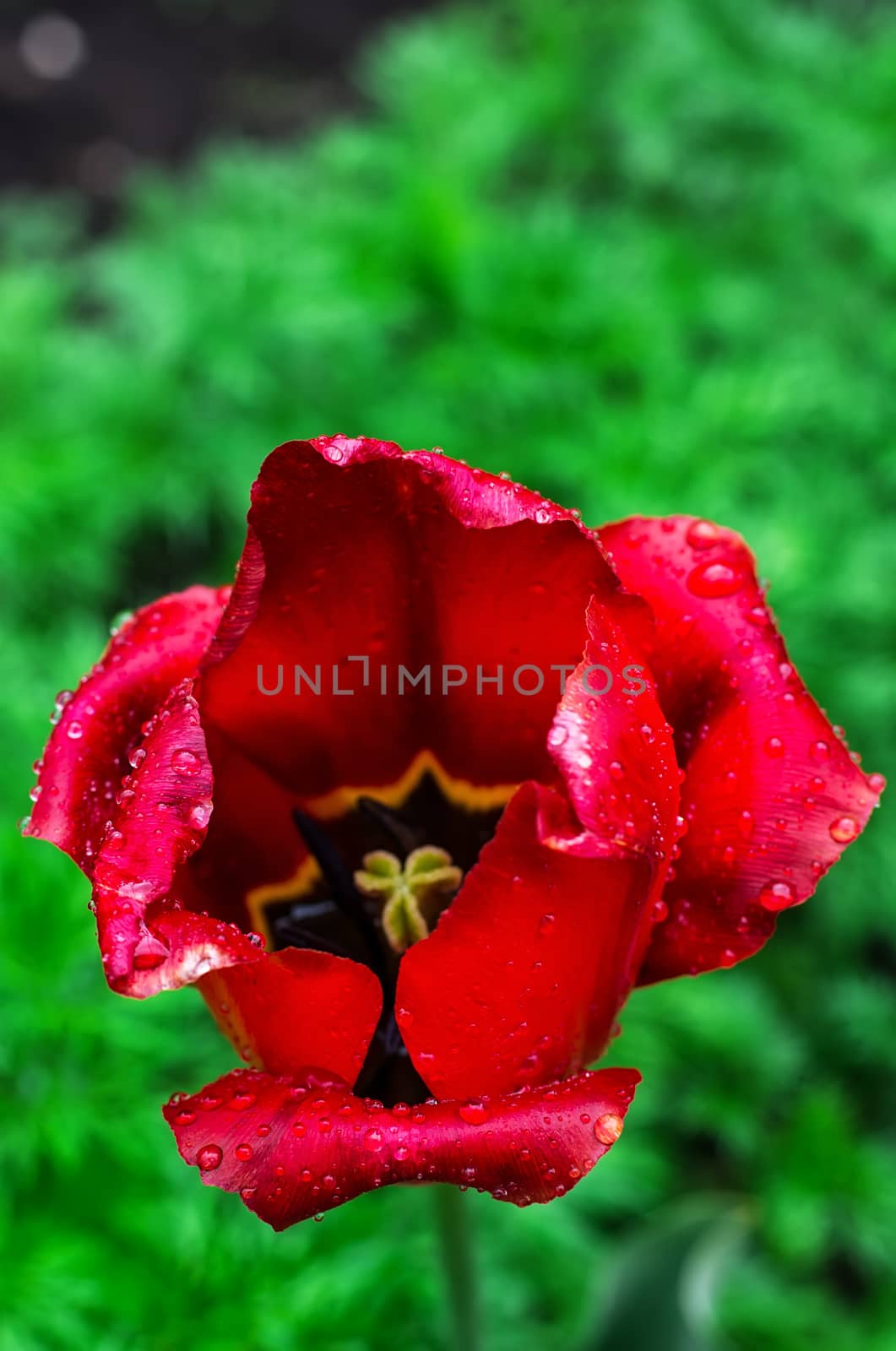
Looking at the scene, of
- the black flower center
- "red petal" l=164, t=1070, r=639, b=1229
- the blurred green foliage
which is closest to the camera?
"red petal" l=164, t=1070, r=639, b=1229

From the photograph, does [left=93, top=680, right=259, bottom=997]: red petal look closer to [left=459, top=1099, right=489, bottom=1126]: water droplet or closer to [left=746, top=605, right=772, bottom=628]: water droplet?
[left=459, top=1099, right=489, bottom=1126]: water droplet

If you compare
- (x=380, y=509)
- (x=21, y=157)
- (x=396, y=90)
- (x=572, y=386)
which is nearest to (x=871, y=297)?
(x=572, y=386)

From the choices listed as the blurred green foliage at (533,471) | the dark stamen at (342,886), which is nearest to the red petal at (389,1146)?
the dark stamen at (342,886)

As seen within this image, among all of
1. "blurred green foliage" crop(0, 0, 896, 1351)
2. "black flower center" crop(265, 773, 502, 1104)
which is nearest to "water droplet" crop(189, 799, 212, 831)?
"black flower center" crop(265, 773, 502, 1104)

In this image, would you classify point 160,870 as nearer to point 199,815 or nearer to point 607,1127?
point 199,815

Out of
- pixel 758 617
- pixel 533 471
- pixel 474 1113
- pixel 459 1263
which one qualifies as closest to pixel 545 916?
pixel 474 1113

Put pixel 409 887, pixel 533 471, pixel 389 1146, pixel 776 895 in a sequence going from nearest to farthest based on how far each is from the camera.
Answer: pixel 389 1146, pixel 776 895, pixel 409 887, pixel 533 471

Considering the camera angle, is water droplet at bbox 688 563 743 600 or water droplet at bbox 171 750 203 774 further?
water droplet at bbox 688 563 743 600
